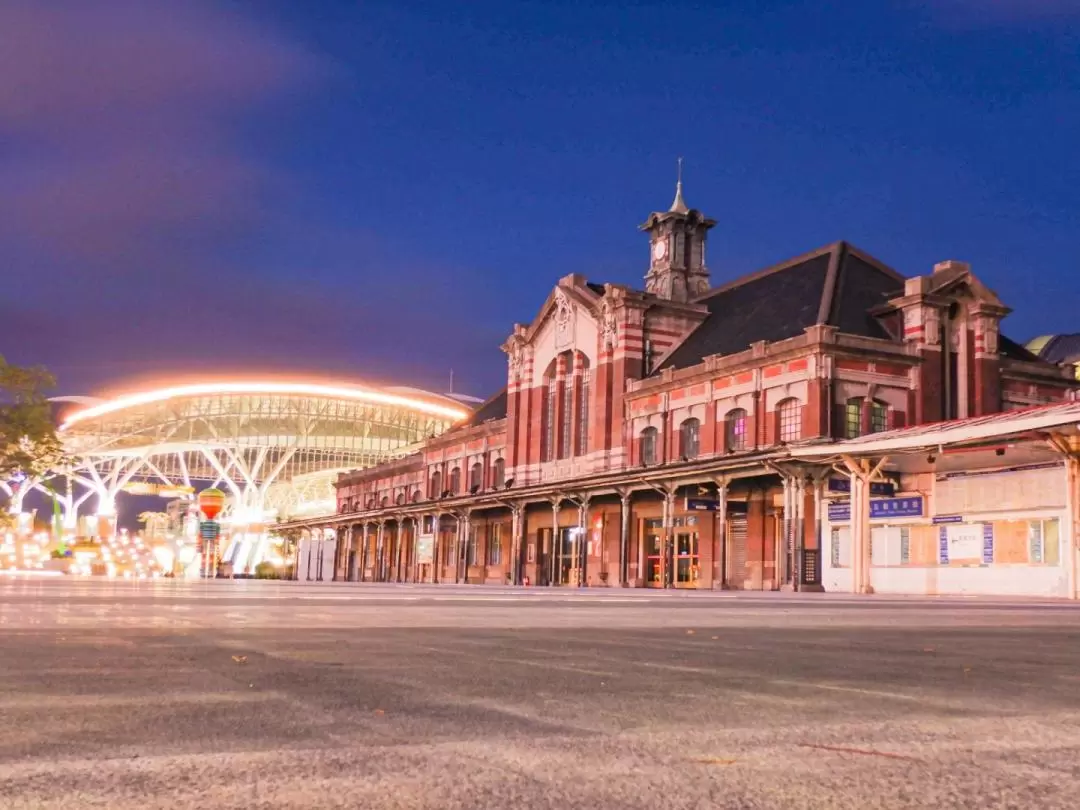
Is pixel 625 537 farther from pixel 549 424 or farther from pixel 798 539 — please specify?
pixel 549 424

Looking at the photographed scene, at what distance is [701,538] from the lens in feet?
145

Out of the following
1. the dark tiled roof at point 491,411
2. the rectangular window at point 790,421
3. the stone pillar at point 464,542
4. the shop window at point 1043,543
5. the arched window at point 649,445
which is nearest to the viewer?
the shop window at point 1043,543

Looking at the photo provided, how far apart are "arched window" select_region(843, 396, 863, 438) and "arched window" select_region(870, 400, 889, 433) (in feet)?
1.52

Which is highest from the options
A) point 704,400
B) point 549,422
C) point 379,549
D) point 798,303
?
point 798,303

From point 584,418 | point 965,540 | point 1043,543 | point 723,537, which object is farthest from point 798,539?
point 584,418

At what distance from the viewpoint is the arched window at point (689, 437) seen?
46500 millimetres

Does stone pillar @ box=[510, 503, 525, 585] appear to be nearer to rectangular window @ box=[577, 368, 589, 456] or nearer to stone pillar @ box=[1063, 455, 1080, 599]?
rectangular window @ box=[577, 368, 589, 456]

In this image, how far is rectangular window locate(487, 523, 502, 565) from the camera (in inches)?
2394

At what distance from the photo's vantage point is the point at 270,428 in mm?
106438

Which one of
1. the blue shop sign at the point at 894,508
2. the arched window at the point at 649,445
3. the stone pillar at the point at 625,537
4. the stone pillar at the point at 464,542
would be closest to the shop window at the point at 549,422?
the stone pillar at the point at 464,542

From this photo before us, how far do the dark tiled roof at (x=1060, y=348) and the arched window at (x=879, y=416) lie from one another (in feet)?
127

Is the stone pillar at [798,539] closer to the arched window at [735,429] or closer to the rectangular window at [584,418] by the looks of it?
the arched window at [735,429]

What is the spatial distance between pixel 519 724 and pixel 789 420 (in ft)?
129

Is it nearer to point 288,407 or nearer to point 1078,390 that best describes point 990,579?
point 1078,390
